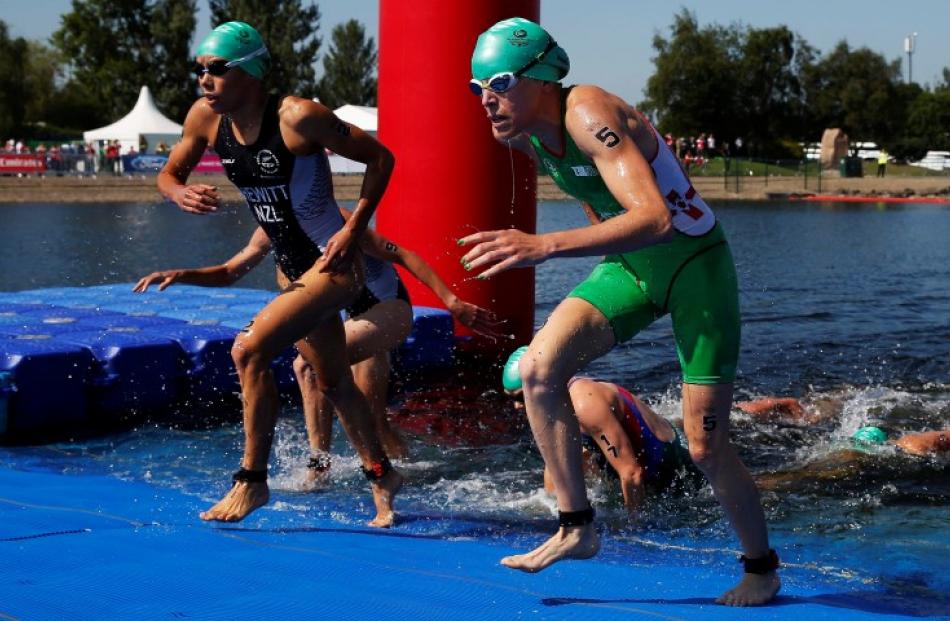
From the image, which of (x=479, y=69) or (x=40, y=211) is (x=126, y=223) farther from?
(x=479, y=69)

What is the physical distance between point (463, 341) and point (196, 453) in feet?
11.5

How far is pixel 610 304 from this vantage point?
14.1 ft

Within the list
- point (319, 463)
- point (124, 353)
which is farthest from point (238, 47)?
point (124, 353)

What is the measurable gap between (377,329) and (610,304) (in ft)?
7.96

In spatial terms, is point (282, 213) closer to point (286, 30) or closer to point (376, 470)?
point (376, 470)

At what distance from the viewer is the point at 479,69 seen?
14.0 feet

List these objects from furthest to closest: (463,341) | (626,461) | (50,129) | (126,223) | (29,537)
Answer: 1. (50,129)
2. (126,223)
3. (463,341)
4. (626,461)
5. (29,537)

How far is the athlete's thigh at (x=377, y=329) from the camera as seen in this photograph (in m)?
6.51

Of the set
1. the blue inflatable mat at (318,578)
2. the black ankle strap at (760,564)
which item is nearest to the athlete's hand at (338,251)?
the blue inflatable mat at (318,578)

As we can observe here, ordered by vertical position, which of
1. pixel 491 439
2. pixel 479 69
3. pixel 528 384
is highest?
pixel 479 69

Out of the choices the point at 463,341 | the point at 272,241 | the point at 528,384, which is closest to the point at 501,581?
the point at 528,384

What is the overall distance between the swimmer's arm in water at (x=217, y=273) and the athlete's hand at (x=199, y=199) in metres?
0.30

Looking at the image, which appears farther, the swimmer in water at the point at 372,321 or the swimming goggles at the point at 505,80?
the swimmer in water at the point at 372,321

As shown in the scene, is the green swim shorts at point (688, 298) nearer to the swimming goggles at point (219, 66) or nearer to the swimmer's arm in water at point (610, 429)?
the swimmer's arm in water at point (610, 429)
